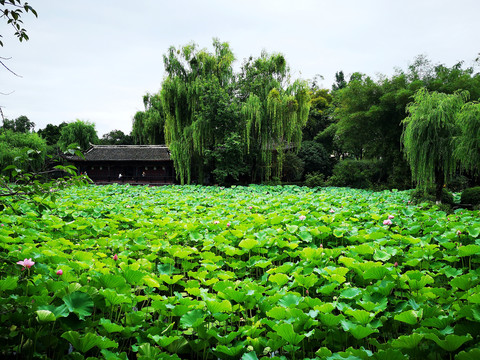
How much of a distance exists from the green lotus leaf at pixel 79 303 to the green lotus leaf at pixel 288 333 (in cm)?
94

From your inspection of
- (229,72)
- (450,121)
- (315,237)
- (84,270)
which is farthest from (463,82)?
(84,270)

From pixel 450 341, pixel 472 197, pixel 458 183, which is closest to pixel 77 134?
pixel 458 183

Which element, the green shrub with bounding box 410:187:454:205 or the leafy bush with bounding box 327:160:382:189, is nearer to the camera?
the green shrub with bounding box 410:187:454:205

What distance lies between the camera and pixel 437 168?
23.9 ft

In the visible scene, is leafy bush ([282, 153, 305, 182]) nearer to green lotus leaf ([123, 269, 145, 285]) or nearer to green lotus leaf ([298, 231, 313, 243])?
green lotus leaf ([298, 231, 313, 243])

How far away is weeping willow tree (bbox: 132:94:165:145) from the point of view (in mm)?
21078

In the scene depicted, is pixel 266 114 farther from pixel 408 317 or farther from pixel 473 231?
pixel 408 317

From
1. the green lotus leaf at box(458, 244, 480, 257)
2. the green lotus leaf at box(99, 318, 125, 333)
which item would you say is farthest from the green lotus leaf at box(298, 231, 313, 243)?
the green lotus leaf at box(99, 318, 125, 333)

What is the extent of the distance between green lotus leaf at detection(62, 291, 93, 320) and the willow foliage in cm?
755

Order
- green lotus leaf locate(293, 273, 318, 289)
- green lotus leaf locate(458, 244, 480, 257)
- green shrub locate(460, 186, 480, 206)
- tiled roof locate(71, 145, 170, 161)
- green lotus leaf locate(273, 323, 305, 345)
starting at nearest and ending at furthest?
green lotus leaf locate(273, 323, 305, 345), green lotus leaf locate(293, 273, 318, 289), green lotus leaf locate(458, 244, 480, 257), green shrub locate(460, 186, 480, 206), tiled roof locate(71, 145, 170, 161)

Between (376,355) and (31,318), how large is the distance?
1.70 meters

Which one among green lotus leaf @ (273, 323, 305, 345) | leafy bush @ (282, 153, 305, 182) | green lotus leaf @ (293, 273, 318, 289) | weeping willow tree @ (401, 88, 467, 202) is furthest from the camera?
leafy bush @ (282, 153, 305, 182)

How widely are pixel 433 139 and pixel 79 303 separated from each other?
7.76 m

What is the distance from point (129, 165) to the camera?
18.8 metres
